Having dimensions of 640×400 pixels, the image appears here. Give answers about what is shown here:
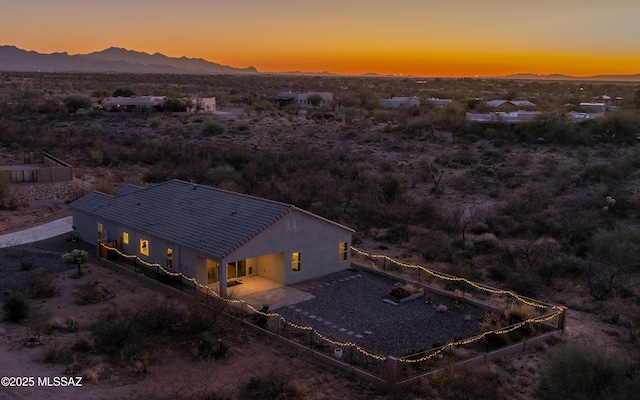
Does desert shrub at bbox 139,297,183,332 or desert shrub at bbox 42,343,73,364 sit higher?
desert shrub at bbox 139,297,183,332

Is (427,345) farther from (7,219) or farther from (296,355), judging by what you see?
(7,219)

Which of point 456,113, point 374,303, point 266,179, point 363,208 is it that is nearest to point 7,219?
point 266,179

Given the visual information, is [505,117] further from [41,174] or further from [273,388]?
[273,388]

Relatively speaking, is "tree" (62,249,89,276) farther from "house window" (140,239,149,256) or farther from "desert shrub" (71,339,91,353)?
"desert shrub" (71,339,91,353)

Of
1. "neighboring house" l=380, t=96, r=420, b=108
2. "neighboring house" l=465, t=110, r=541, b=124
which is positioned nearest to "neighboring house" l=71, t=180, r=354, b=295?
"neighboring house" l=465, t=110, r=541, b=124

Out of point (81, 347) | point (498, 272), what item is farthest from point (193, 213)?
point (498, 272)

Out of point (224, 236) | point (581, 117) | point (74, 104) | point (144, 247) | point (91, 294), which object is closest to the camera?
point (91, 294)
